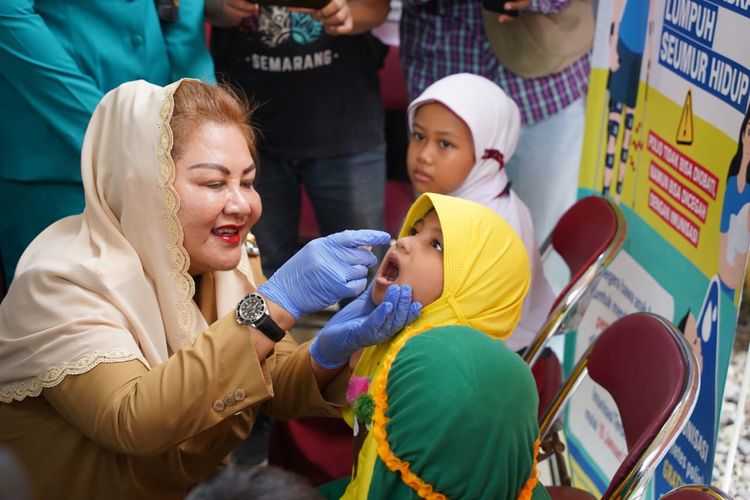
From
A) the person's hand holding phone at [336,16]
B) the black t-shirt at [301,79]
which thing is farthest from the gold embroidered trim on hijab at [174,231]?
the black t-shirt at [301,79]

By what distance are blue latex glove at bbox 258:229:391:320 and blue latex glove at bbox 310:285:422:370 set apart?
0.06m

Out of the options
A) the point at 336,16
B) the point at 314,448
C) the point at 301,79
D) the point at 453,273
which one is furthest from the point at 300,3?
the point at 314,448

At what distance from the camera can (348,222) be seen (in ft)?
9.07

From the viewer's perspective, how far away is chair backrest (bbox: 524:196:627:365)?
2039mm

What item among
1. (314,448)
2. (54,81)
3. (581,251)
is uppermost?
(54,81)

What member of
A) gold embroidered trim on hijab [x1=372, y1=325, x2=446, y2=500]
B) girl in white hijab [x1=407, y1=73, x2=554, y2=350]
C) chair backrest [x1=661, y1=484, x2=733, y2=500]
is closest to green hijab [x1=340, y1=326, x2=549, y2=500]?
gold embroidered trim on hijab [x1=372, y1=325, x2=446, y2=500]

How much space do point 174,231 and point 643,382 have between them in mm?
915

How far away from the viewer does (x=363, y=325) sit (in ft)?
5.23

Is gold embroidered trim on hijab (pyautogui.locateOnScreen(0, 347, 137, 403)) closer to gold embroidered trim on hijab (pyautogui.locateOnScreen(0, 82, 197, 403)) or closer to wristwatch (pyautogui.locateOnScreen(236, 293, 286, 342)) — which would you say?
gold embroidered trim on hijab (pyautogui.locateOnScreen(0, 82, 197, 403))

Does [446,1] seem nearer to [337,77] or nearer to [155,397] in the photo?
[337,77]

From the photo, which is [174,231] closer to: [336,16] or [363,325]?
[363,325]

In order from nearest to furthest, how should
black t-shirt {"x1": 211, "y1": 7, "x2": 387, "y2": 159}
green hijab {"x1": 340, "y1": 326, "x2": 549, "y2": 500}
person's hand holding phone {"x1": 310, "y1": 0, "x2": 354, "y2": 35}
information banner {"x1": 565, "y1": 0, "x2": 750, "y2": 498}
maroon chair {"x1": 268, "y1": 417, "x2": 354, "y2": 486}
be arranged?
green hijab {"x1": 340, "y1": 326, "x2": 549, "y2": 500}
information banner {"x1": 565, "y1": 0, "x2": 750, "y2": 498}
maroon chair {"x1": 268, "y1": 417, "x2": 354, "y2": 486}
person's hand holding phone {"x1": 310, "y1": 0, "x2": 354, "y2": 35}
black t-shirt {"x1": 211, "y1": 7, "x2": 387, "y2": 159}

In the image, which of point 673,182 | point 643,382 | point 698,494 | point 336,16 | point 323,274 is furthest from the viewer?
point 336,16

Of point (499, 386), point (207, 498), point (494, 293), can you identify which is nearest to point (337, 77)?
→ point (494, 293)
